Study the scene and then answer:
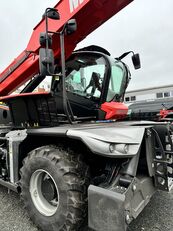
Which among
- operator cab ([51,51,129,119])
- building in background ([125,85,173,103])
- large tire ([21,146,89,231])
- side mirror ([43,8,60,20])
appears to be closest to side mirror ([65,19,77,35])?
side mirror ([43,8,60,20])

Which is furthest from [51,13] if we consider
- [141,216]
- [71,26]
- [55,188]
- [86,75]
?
[141,216]

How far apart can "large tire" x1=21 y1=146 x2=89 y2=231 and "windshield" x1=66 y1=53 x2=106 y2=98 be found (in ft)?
5.02

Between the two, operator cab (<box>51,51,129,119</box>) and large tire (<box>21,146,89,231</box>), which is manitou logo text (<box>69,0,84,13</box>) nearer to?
operator cab (<box>51,51,129,119</box>)

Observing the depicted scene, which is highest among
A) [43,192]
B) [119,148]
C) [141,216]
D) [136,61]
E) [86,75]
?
[136,61]

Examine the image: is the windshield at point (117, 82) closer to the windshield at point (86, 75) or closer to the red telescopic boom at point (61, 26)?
the windshield at point (86, 75)

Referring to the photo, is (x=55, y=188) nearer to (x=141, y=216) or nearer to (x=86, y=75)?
(x=141, y=216)

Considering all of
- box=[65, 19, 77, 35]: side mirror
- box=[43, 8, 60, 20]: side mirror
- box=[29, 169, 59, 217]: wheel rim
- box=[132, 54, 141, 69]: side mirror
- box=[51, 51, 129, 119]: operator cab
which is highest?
box=[43, 8, 60, 20]: side mirror

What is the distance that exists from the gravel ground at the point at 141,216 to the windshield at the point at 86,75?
2.09m

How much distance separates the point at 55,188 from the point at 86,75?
213 cm

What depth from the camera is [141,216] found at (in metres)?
2.85

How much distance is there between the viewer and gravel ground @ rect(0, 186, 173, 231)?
2605mm

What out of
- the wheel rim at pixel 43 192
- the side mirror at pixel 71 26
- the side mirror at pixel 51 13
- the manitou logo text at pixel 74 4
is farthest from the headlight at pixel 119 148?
the manitou logo text at pixel 74 4

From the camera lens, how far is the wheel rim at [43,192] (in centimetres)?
256

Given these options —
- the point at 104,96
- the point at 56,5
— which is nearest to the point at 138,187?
the point at 104,96
